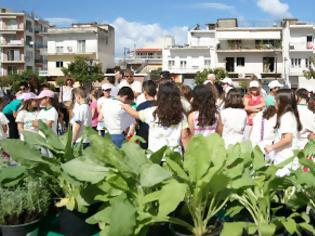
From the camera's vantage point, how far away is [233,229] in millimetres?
1331

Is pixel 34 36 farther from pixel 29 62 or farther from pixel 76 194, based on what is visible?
pixel 76 194

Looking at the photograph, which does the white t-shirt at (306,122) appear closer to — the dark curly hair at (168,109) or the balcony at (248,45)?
the dark curly hair at (168,109)

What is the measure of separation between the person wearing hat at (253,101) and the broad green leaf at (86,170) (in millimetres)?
5638

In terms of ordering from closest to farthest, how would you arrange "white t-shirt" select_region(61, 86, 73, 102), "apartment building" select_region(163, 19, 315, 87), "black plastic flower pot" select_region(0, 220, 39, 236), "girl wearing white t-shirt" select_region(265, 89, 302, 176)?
"black plastic flower pot" select_region(0, 220, 39, 236), "girl wearing white t-shirt" select_region(265, 89, 302, 176), "white t-shirt" select_region(61, 86, 73, 102), "apartment building" select_region(163, 19, 315, 87)

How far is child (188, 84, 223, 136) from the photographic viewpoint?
4.14 metres

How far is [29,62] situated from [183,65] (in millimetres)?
21932

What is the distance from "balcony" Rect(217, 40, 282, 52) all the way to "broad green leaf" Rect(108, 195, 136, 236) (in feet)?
164

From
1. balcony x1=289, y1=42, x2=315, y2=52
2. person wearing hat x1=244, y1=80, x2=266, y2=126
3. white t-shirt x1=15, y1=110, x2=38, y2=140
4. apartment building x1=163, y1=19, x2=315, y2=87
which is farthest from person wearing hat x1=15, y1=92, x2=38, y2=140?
balcony x1=289, y1=42, x2=315, y2=52

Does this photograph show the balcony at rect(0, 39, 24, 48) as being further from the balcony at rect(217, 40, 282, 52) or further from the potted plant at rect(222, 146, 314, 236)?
the potted plant at rect(222, 146, 314, 236)

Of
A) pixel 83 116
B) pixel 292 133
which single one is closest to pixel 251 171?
pixel 292 133

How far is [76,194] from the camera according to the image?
164cm

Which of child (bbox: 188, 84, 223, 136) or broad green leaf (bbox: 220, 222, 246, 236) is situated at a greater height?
child (bbox: 188, 84, 223, 136)

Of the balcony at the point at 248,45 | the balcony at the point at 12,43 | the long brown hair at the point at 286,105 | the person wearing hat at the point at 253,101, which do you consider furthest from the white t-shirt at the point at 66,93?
the balcony at the point at 12,43

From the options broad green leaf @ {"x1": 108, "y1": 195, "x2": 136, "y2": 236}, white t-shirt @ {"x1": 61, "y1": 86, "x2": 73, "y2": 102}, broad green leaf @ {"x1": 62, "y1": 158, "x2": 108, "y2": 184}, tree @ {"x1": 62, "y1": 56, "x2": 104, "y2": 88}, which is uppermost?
tree @ {"x1": 62, "y1": 56, "x2": 104, "y2": 88}
